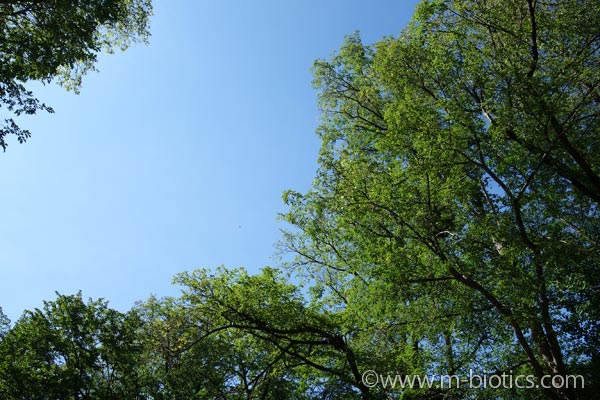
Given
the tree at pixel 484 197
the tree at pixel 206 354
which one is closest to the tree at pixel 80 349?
the tree at pixel 206 354

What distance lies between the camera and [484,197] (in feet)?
40.6

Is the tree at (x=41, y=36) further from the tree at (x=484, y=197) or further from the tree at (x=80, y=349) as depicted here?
the tree at (x=80, y=349)

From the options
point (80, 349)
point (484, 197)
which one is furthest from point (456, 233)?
point (80, 349)

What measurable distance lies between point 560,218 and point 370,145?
20.4 ft

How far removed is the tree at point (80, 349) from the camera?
49.9 ft

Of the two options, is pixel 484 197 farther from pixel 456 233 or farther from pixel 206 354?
pixel 206 354

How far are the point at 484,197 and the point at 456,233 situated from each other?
10.1ft

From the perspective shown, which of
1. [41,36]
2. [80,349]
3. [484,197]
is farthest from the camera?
[80,349]

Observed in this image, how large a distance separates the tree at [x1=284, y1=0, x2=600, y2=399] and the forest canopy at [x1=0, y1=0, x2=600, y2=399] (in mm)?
44

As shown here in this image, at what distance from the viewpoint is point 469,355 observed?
420 inches

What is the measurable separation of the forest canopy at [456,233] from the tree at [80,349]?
1.18 metres

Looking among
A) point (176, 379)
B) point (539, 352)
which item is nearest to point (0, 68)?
point (176, 379)

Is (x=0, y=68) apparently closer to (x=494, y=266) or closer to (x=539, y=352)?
(x=494, y=266)

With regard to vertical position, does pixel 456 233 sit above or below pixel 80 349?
above
